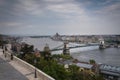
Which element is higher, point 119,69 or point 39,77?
point 39,77

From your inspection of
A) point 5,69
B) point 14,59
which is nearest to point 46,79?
point 5,69

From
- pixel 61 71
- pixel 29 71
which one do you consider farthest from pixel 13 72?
pixel 61 71

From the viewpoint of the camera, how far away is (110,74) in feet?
86.7

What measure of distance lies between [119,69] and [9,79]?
24915 mm

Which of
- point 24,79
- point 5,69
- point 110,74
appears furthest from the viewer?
point 110,74

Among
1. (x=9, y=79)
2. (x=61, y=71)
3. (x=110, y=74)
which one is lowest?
(x=110, y=74)

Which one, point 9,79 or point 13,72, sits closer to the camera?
point 9,79

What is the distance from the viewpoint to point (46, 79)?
4055mm

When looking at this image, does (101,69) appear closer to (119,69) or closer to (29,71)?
(119,69)

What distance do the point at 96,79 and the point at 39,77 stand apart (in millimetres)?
14706

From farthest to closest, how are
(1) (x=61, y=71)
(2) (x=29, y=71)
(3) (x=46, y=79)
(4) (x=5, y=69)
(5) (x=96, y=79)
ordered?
1. (5) (x=96, y=79)
2. (1) (x=61, y=71)
3. (4) (x=5, y=69)
4. (2) (x=29, y=71)
5. (3) (x=46, y=79)

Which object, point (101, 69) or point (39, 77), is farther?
point (101, 69)

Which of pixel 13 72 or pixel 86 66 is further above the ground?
pixel 13 72

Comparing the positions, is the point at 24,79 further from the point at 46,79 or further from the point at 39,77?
the point at 46,79
